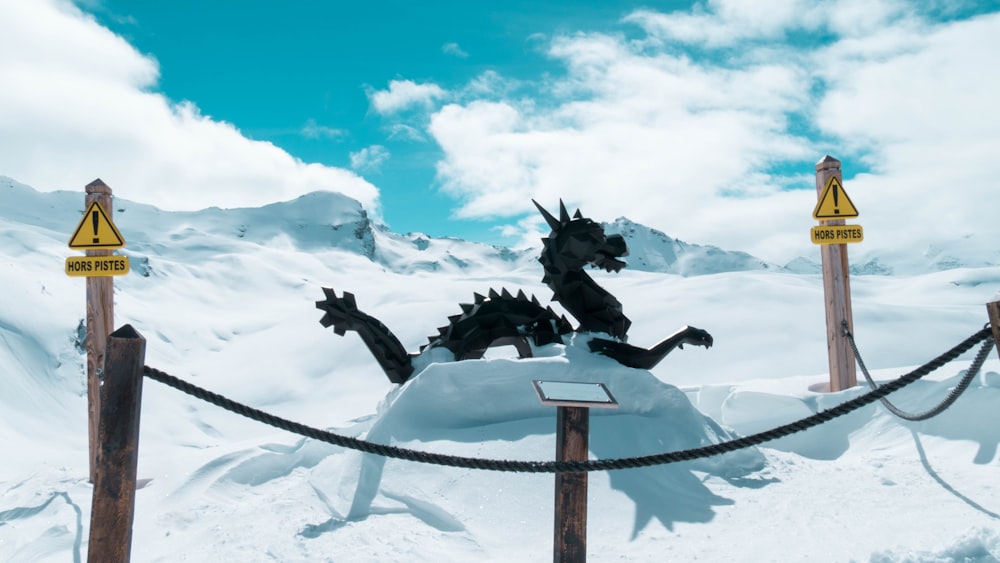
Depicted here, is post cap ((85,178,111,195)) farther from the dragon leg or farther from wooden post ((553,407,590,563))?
wooden post ((553,407,590,563))

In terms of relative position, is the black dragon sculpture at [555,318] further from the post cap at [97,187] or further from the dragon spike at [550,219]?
the post cap at [97,187]

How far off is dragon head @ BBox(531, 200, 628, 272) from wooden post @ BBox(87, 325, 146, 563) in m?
3.25

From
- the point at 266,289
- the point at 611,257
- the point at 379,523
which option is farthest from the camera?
the point at 266,289

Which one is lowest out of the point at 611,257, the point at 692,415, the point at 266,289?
the point at 692,415

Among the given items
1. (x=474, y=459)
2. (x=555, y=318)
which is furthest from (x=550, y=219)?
(x=474, y=459)

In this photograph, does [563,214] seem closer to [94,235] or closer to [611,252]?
[611,252]

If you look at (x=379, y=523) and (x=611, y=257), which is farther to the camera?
(x=611, y=257)

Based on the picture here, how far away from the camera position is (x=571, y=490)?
2.69m

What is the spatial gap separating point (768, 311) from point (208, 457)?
927cm

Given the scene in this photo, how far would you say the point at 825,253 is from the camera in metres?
6.04

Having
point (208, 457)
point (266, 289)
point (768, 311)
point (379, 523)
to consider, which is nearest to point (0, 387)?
point (208, 457)

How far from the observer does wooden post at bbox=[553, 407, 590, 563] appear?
8.74ft

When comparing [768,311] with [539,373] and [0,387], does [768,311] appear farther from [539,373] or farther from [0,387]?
[0,387]

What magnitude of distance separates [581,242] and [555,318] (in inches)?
30.7
